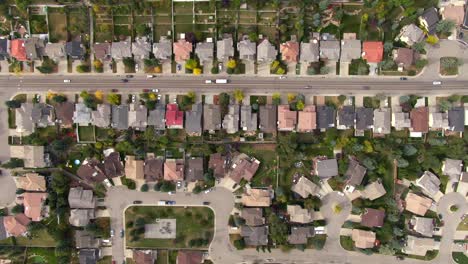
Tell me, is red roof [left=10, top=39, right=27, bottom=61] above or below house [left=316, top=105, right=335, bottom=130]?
above

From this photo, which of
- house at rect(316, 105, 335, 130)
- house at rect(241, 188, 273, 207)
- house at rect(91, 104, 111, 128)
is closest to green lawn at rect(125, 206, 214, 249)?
house at rect(241, 188, 273, 207)

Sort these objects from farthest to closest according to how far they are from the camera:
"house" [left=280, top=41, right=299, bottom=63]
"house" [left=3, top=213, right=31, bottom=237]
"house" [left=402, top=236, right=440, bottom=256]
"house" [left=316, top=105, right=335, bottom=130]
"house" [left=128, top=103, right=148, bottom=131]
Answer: "house" [left=3, top=213, right=31, bottom=237] → "house" [left=402, top=236, right=440, bottom=256] → "house" [left=128, top=103, right=148, bottom=131] → "house" [left=316, top=105, right=335, bottom=130] → "house" [left=280, top=41, right=299, bottom=63]

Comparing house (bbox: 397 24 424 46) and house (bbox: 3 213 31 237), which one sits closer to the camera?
house (bbox: 397 24 424 46)

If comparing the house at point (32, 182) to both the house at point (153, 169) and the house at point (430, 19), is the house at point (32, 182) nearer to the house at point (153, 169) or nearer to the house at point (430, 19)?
the house at point (153, 169)

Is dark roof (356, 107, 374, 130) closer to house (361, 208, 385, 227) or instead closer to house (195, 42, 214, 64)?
house (361, 208, 385, 227)

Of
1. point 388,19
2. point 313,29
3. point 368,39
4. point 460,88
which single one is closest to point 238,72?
point 313,29

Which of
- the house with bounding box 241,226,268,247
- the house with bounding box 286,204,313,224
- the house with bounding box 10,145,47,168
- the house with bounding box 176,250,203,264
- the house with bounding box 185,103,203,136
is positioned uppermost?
the house with bounding box 185,103,203,136
